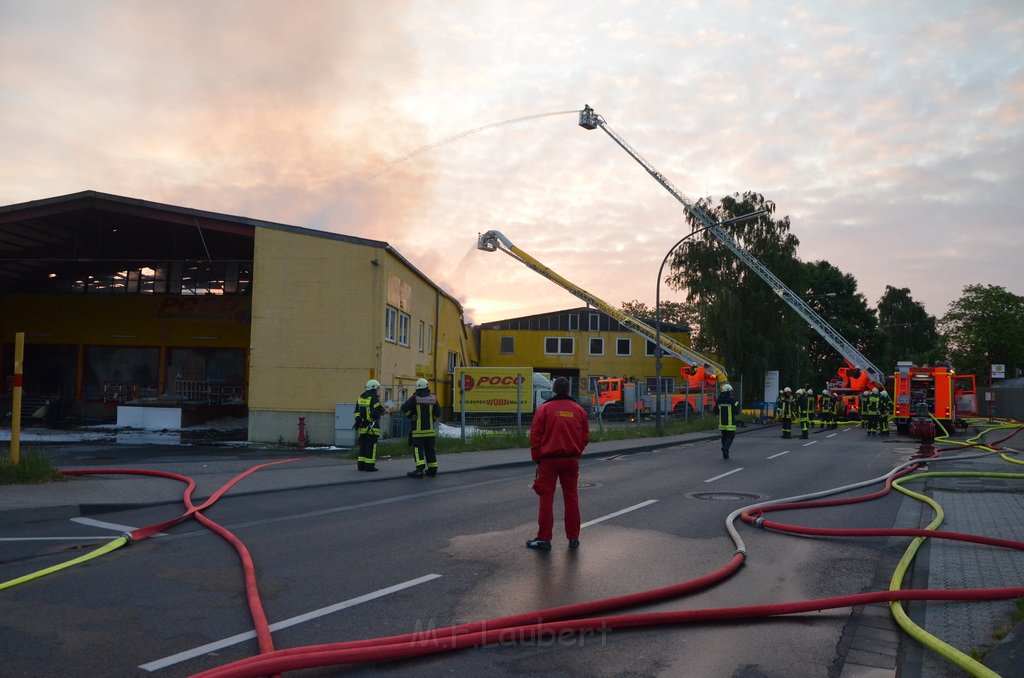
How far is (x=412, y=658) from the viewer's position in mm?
4734

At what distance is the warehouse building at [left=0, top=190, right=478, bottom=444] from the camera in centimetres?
2270

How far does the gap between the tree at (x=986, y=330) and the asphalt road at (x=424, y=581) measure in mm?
70525

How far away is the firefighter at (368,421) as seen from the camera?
1431 centimetres

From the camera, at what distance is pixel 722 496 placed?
1209cm

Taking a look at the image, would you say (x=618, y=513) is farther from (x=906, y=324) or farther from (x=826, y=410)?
(x=906, y=324)

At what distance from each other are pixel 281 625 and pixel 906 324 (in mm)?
98824

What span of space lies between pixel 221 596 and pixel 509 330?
170 feet

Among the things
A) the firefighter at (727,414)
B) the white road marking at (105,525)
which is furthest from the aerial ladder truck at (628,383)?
the white road marking at (105,525)

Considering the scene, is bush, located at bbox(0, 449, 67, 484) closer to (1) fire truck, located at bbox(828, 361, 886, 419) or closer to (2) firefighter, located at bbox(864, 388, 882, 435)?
(2) firefighter, located at bbox(864, 388, 882, 435)

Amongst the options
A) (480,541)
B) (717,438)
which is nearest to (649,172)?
(717,438)

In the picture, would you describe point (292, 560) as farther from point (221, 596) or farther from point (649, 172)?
point (649, 172)

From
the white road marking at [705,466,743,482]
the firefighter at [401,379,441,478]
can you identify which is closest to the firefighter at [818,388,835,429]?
the white road marking at [705,466,743,482]

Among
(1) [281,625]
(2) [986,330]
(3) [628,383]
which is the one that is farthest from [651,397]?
(2) [986,330]

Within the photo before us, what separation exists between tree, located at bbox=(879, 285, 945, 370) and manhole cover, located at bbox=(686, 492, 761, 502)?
89.6 metres
